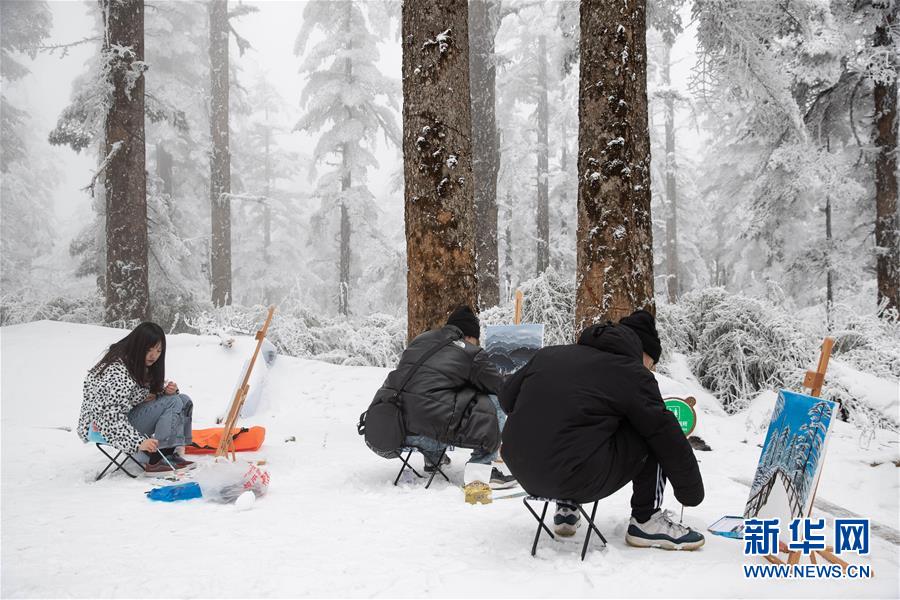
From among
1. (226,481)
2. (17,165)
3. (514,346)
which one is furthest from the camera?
(17,165)

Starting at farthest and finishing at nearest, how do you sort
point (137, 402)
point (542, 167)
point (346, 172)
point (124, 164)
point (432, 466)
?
point (542, 167), point (346, 172), point (124, 164), point (137, 402), point (432, 466)

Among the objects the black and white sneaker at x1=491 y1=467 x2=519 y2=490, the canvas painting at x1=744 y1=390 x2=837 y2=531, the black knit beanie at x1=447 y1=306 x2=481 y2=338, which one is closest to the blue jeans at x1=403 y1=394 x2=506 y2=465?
the black and white sneaker at x1=491 y1=467 x2=519 y2=490

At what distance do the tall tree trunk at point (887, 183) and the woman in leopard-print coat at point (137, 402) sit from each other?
1235 cm

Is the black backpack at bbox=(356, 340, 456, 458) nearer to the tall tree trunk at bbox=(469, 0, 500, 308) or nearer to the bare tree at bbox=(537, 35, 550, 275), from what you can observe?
the tall tree trunk at bbox=(469, 0, 500, 308)

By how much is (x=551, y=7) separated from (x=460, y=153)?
74.5ft

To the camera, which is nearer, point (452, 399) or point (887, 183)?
point (452, 399)

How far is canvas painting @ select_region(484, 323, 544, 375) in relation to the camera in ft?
17.8

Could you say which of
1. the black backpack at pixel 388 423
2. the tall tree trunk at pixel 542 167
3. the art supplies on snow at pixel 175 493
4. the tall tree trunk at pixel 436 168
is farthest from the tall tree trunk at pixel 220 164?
the black backpack at pixel 388 423

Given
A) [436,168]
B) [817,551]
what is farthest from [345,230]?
[817,551]

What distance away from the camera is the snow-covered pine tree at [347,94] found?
2045 centimetres

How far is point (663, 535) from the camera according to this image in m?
3.17

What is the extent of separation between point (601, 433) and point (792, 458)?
3.10ft

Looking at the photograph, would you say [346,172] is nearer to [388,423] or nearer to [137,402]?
[137,402]

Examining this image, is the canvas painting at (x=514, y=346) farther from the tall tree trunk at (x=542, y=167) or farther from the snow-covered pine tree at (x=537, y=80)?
the snow-covered pine tree at (x=537, y=80)
